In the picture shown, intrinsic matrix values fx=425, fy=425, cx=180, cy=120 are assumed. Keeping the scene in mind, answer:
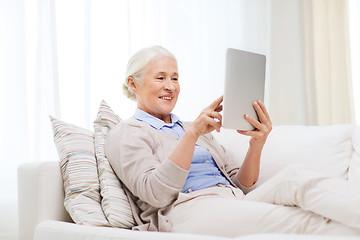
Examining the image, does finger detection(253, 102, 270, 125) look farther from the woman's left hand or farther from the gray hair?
the gray hair

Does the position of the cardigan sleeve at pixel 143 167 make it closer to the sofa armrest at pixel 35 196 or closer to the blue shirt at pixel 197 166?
the blue shirt at pixel 197 166

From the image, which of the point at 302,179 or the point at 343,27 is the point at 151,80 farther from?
the point at 343,27

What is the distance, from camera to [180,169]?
131cm

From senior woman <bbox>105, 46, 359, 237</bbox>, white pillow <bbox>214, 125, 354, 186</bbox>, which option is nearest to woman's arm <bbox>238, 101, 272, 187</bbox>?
senior woman <bbox>105, 46, 359, 237</bbox>

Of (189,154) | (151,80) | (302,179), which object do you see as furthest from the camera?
(151,80)

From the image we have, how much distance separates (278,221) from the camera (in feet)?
3.72

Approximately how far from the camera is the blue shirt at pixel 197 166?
1.48 m

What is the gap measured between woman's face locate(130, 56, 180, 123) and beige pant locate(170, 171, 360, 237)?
0.46m

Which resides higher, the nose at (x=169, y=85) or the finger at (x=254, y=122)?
the nose at (x=169, y=85)

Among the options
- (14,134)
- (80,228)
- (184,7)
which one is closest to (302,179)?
(80,228)

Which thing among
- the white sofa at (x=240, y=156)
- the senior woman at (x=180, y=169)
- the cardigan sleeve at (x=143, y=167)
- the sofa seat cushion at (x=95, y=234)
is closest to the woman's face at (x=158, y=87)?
the senior woman at (x=180, y=169)

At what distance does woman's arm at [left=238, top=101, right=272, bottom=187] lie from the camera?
1.45 meters

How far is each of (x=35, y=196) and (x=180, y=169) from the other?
48cm

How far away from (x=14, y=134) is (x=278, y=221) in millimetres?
1644
